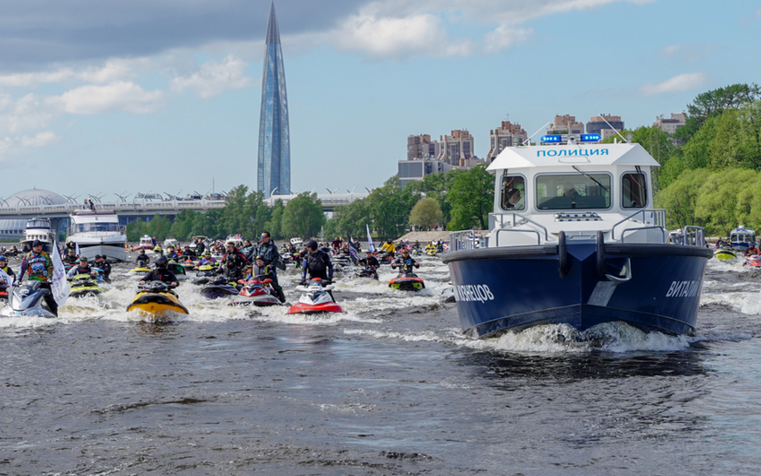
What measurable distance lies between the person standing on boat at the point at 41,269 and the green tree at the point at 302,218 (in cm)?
16661

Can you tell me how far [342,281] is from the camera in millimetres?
39438

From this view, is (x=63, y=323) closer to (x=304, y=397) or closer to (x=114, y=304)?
(x=114, y=304)

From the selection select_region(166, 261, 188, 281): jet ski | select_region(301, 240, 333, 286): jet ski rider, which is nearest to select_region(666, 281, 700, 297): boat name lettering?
select_region(301, 240, 333, 286): jet ski rider

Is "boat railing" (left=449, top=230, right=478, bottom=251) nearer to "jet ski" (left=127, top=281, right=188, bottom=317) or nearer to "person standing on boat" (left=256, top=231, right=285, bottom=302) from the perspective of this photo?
"person standing on boat" (left=256, top=231, right=285, bottom=302)

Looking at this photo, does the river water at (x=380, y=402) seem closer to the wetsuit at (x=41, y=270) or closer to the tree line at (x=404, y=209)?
the wetsuit at (x=41, y=270)

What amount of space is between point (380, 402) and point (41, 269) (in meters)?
14.0

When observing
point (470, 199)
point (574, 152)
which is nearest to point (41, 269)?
point (574, 152)

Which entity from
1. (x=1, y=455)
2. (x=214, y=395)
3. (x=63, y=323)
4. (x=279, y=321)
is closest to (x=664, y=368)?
(x=214, y=395)

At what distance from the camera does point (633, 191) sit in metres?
16.2

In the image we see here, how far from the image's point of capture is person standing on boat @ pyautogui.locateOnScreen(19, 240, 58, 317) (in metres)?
22.0

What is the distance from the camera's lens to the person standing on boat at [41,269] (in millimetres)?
21969

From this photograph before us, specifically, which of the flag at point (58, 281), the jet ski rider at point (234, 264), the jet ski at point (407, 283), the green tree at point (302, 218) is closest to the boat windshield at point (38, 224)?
the jet ski at point (407, 283)

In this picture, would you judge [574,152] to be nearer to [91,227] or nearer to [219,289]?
[219,289]

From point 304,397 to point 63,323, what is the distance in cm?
1254
